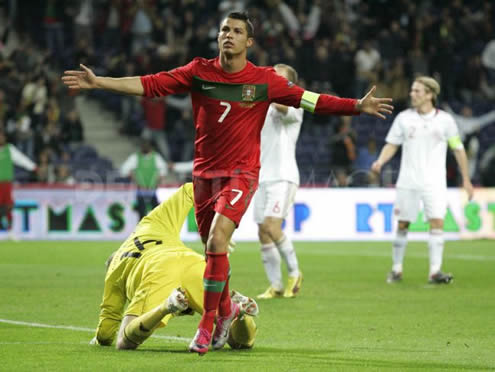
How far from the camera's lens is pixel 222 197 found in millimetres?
7078

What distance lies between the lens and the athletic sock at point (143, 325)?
22.0 ft

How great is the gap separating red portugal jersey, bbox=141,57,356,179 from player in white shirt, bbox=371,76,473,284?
18.5 feet

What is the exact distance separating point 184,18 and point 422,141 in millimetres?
13607

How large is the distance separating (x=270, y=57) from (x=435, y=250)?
40.0ft

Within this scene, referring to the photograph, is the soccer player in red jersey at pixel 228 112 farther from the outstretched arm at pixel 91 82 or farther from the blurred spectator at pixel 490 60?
the blurred spectator at pixel 490 60

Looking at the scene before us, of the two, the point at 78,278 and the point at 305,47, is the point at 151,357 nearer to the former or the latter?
the point at 78,278

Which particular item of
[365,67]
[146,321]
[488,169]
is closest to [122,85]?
[146,321]

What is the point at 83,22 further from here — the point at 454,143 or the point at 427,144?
the point at 454,143

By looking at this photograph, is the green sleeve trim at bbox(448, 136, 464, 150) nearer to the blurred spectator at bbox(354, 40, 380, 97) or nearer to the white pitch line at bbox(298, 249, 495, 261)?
the white pitch line at bbox(298, 249, 495, 261)

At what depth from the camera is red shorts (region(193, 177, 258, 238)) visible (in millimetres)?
7047

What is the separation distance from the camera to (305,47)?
25328 millimetres

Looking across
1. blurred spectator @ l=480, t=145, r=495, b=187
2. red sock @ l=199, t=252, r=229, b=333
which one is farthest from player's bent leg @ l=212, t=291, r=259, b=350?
blurred spectator @ l=480, t=145, r=495, b=187

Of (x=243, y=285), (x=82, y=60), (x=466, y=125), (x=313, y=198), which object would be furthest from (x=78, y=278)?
(x=466, y=125)

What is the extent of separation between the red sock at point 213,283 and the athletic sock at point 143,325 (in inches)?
11.0
